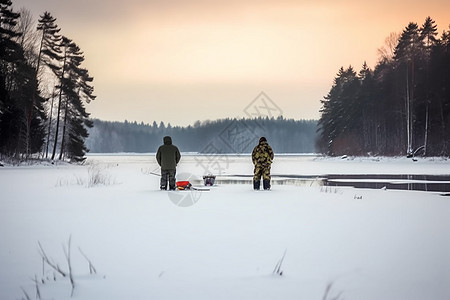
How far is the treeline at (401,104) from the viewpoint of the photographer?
39906 mm

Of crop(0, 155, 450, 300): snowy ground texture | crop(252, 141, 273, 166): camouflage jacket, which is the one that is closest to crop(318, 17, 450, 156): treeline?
crop(252, 141, 273, 166): camouflage jacket

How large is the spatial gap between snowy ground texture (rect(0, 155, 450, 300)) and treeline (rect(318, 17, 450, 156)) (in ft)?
108

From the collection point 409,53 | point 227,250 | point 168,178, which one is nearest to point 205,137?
point 409,53

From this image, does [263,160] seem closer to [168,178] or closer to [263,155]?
[263,155]

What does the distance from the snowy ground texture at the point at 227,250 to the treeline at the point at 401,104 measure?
3298 cm

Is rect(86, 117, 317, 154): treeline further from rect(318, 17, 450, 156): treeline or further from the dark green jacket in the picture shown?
the dark green jacket

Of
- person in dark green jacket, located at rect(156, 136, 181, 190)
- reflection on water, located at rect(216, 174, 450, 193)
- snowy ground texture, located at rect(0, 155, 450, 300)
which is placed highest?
person in dark green jacket, located at rect(156, 136, 181, 190)

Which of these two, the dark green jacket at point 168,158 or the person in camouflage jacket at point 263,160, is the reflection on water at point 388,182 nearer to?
the person in camouflage jacket at point 263,160

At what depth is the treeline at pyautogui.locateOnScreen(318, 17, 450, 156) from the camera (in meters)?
39.9

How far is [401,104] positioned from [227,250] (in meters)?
45.3

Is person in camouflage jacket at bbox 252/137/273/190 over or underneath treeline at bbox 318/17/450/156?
underneath

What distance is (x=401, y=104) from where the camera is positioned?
1799 inches

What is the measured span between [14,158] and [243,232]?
110 feet

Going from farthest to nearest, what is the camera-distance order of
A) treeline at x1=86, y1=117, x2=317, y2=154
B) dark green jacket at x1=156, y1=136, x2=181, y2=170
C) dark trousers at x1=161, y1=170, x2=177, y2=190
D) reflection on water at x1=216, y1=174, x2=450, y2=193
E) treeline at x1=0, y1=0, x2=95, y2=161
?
treeline at x1=86, y1=117, x2=317, y2=154 → treeline at x1=0, y1=0, x2=95, y2=161 → reflection on water at x1=216, y1=174, x2=450, y2=193 → dark trousers at x1=161, y1=170, x2=177, y2=190 → dark green jacket at x1=156, y1=136, x2=181, y2=170
